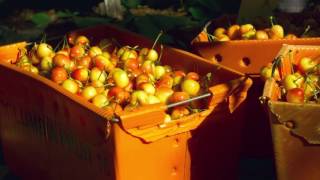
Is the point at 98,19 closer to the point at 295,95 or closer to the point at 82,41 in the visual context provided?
the point at 82,41

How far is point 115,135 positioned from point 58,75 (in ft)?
2.67

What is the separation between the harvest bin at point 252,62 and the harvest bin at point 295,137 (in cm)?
84

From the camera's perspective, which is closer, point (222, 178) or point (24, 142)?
point (222, 178)

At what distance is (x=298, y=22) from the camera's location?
3.84 m

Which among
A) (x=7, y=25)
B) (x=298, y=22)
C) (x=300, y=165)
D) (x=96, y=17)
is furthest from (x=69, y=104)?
(x=7, y=25)

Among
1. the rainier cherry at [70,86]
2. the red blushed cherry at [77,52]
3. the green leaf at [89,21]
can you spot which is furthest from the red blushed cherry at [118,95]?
the green leaf at [89,21]

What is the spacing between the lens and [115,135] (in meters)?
2.37

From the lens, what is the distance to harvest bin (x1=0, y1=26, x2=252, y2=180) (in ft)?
8.09

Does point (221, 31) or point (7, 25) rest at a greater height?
point (221, 31)

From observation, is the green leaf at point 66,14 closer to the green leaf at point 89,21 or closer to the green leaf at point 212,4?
the green leaf at point 89,21

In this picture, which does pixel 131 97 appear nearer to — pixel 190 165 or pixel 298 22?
pixel 190 165

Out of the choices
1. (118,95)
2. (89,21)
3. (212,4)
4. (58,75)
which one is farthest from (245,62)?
(89,21)

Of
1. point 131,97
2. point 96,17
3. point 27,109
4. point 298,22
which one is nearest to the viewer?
point 131,97

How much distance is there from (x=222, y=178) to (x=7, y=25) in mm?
4524
